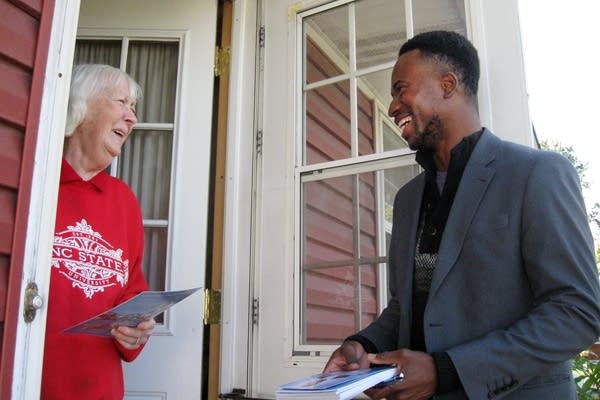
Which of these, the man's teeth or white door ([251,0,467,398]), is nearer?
the man's teeth

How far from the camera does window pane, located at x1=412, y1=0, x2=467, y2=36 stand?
229cm

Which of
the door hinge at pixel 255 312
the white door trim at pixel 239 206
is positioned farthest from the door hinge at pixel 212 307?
the door hinge at pixel 255 312

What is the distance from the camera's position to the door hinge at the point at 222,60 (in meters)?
2.86

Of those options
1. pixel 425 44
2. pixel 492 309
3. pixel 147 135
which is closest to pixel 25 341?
pixel 492 309

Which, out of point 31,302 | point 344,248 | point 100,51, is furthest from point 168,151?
point 31,302

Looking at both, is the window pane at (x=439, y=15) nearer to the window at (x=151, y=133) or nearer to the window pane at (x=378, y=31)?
the window pane at (x=378, y=31)

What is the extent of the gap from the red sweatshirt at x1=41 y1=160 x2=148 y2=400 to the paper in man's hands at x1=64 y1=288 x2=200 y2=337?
13cm

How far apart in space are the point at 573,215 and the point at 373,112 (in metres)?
1.30

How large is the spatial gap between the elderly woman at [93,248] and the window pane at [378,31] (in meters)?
1.05

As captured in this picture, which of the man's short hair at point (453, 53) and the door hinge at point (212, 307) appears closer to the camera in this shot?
the man's short hair at point (453, 53)

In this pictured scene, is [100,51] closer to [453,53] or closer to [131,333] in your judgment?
[131,333]

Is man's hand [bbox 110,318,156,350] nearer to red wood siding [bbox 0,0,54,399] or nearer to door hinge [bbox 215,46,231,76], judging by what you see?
red wood siding [bbox 0,0,54,399]

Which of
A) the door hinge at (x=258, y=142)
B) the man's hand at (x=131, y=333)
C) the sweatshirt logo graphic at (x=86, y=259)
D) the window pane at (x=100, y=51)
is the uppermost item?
the window pane at (x=100, y=51)

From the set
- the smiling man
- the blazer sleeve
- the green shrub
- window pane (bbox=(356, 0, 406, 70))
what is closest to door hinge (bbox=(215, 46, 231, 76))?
window pane (bbox=(356, 0, 406, 70))
